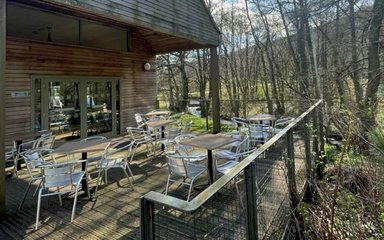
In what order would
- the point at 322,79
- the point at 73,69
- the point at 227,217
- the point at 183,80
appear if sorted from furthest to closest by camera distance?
the point at 183,80 → the point at 322,79 → the point at 73,69 → the point at 227,217

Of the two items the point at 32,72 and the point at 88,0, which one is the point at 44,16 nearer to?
the point at 32,72

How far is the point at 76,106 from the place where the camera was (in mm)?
7543

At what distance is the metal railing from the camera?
1.36 meters

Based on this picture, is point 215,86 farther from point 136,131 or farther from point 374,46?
point 374,46

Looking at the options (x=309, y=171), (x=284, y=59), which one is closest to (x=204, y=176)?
(x=309, y=171)

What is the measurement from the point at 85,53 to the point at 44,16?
4.59 feet

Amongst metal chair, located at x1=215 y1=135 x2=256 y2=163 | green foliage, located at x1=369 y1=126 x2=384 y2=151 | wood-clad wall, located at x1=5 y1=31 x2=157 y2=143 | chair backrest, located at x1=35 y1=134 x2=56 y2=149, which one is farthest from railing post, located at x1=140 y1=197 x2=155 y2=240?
wood-clad wall, located at x1=5 y1=31 x2=157 y2=143

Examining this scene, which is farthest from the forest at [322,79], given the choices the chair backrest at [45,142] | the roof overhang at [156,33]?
the chair backrest at [45,142]

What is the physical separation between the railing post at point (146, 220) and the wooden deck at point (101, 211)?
1.35 m

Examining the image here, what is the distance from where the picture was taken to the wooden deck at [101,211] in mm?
2844

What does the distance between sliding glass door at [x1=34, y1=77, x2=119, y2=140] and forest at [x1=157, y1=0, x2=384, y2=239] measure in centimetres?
325

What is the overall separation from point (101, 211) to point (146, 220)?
232cm

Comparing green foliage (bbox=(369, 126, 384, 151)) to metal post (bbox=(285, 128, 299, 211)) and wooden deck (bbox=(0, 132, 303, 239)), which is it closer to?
metal post (bbox=(285, 128, 299, 211))

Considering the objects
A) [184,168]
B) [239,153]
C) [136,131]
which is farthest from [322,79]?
[184,168]
